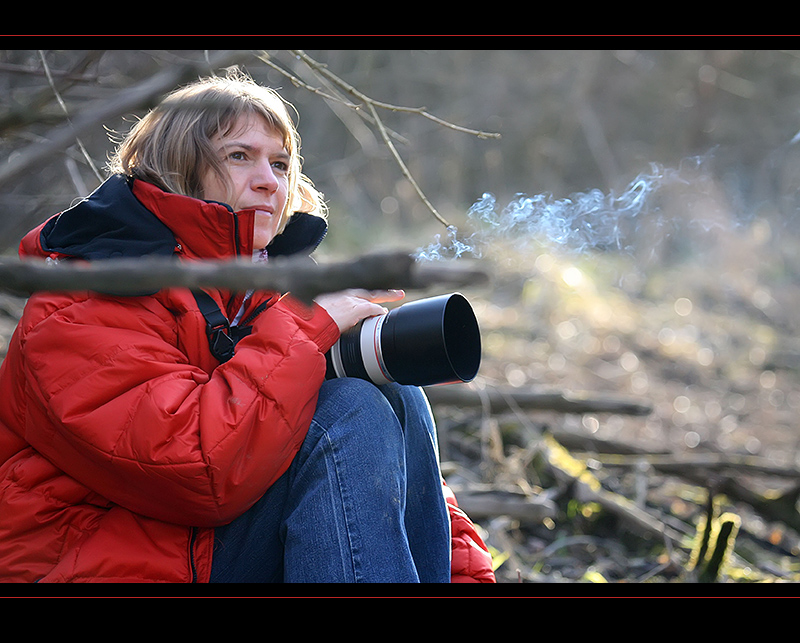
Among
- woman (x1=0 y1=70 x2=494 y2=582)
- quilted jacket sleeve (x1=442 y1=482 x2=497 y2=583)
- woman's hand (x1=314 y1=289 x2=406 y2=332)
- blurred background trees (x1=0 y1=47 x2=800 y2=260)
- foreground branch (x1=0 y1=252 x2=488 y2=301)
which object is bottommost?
quilted jacket sleeve (x1=442 y1=482 x2=497 y2=583)

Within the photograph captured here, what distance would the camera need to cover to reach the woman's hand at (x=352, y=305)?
1474 millimetres

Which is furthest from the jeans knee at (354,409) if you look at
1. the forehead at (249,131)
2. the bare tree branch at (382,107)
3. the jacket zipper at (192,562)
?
the forehead at (249,131)

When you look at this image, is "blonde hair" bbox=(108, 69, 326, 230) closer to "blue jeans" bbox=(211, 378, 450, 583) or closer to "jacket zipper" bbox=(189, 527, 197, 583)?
"blue jeans" bbox=(211, 378, 450, 583)

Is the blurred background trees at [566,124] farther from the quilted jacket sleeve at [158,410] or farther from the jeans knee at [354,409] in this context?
the quilted jacket sleeve at [158,410]

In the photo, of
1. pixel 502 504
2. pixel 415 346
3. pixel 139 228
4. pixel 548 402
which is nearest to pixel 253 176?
pixel 139 228

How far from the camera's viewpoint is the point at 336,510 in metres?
1.35

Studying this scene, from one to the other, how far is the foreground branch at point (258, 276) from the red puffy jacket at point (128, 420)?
24.5 inches

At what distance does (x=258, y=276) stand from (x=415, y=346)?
2.80 ft

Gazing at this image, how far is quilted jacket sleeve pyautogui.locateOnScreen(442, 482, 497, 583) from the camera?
5.32 feet

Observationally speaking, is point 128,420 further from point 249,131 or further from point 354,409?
point 249,131

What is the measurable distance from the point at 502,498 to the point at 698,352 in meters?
4.02

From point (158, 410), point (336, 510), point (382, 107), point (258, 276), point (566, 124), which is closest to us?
point (258, 276)

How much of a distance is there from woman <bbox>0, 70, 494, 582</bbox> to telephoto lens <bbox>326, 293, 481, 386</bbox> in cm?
6

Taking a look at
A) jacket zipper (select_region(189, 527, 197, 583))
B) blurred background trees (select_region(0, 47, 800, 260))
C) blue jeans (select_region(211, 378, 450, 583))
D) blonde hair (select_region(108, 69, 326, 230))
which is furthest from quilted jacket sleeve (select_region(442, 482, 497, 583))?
blurred background trees (select_region(0, 47, 800, 260))
